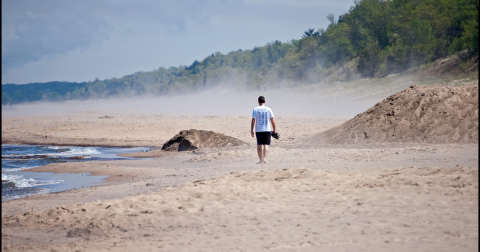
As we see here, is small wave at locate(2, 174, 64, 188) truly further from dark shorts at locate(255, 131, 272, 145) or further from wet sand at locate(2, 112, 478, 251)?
dark shorts at locate(255, 131, 272, 145)

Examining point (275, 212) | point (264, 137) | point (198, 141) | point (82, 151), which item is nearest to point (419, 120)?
point (264, 137)

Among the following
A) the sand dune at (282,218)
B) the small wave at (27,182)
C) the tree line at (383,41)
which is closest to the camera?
the sand dune at (282,218)

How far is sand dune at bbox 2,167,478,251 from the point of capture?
533cm

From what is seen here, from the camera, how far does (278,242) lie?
542 cm

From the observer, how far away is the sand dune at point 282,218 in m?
5.33

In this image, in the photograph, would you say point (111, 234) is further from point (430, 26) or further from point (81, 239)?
point (430, 26)

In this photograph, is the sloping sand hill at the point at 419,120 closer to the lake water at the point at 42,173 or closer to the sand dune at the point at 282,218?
the sand dune at the point at 282,218

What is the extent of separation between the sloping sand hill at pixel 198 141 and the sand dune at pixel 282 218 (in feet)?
29.1

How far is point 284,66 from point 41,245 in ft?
258

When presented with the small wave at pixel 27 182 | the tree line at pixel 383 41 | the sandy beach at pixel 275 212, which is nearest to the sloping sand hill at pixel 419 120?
the sandy beach at pixel 275 212

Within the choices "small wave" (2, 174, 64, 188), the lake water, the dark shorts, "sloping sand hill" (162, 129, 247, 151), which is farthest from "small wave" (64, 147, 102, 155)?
the dark shorts

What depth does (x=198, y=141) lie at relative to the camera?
17656mm

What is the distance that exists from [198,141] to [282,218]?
1151 cm

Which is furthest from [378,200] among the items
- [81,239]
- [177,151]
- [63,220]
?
[177,151]
